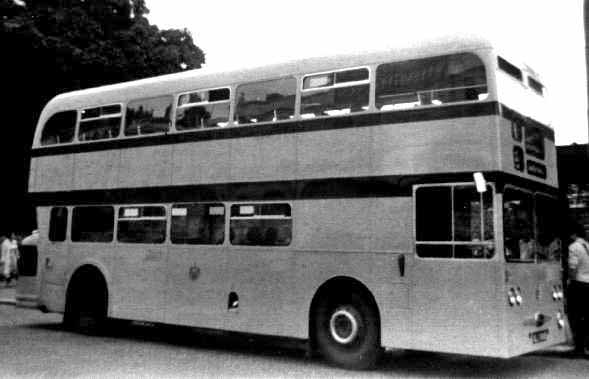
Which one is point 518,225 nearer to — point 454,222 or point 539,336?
point 454,222

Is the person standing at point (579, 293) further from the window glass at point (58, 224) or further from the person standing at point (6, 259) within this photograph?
the person standing at point (6, 259)

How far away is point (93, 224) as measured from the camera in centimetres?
1248

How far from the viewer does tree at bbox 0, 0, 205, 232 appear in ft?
78.4

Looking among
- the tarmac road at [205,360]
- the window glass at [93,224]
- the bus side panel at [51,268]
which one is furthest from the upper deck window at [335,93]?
the bus side panel at [51,268]

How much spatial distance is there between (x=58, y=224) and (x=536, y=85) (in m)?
8.77

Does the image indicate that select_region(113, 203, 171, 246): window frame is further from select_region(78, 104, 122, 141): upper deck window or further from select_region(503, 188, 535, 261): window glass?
select_region(503, 188, 535, 261): window glass

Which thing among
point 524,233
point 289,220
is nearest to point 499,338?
point 524,233

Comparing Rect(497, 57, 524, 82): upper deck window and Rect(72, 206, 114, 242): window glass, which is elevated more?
Rect(497, 57, 524, 82): upper deck window

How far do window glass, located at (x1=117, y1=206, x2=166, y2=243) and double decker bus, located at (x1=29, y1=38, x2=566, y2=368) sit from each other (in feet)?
0.11

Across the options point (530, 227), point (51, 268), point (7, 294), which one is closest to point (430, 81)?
point (530, 227)

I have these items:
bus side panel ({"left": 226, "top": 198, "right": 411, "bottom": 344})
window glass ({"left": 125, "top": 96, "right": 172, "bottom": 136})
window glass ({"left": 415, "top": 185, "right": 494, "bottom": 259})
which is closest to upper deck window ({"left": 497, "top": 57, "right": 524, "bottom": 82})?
window glass ({"left": 415, "top": 185, "right": 494, "bottom": 259})

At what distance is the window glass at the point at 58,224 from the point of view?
1294cm

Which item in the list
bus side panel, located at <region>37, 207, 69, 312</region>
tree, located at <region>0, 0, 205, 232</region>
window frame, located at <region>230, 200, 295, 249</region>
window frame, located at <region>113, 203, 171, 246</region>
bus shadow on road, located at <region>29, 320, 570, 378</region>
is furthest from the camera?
tree, located at <region>0, 0, 205, 232</region>

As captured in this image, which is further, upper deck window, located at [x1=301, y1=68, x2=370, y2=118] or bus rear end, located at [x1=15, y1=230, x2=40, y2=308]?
bus rear end, located at [x1=15, y1=230, x2=40, y2=308]
